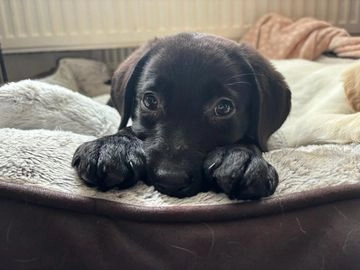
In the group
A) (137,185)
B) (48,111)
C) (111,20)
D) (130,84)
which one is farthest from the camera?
(111,20)

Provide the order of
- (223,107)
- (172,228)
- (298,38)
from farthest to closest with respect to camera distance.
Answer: (298,38) → (223,107) → (172,228)

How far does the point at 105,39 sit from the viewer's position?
10.2 feet

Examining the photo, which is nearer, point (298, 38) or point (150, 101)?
point (150, 101)

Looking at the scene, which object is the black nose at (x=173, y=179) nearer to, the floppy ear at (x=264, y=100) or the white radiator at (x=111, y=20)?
the floppy ear at (x=264, y=100)

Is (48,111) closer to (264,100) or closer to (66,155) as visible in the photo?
(66,155)

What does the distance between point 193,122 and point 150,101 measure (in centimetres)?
14

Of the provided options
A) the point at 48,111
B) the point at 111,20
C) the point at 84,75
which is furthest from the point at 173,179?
the point at 111,20

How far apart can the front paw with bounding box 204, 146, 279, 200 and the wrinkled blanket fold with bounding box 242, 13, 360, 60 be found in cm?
173

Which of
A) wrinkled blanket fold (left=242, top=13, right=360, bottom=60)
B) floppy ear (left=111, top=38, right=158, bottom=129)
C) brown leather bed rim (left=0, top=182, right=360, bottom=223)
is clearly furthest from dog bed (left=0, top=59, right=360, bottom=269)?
wrinkled blanket fold (left=242, top=13, right=360, bottom=60)

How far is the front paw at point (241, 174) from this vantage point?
114 centimetres

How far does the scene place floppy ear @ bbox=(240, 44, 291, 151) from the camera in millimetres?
1440

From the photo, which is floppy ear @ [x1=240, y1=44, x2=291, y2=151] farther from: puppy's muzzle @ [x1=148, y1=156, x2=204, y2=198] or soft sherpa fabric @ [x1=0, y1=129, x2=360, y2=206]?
puppy's muzzle @ [x1=148, y1=156, x2=204, y2=198]

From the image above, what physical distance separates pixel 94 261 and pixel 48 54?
2.42m

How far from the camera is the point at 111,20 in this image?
122 inches
